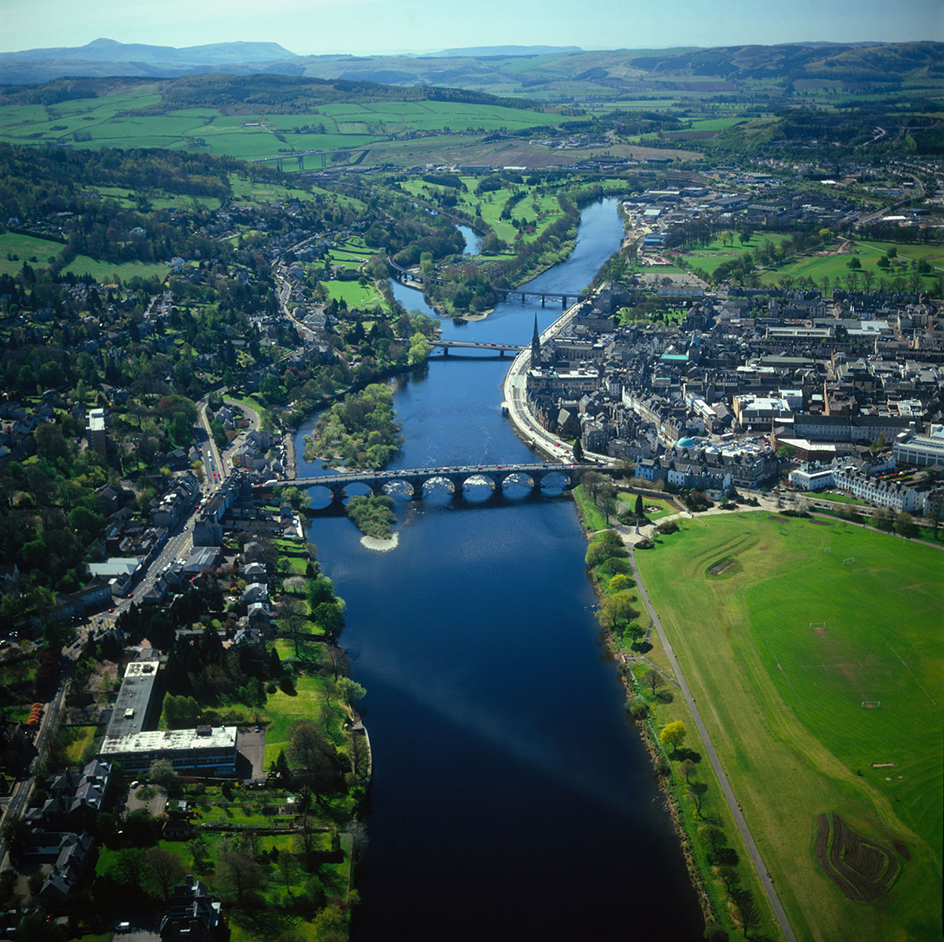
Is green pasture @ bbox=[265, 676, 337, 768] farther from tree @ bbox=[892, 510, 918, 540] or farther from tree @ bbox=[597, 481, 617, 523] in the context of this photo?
tree @ bbox=[892, 510, 918, 540]

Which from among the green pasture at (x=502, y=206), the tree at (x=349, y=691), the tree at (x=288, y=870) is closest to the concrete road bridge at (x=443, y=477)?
the tree at (x=349, y=691)

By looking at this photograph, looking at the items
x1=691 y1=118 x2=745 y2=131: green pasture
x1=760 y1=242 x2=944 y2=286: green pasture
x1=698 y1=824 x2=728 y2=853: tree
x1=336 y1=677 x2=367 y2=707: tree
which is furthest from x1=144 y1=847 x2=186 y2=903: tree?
x1=691 y1=118 x2=745 y2=131: green pasture

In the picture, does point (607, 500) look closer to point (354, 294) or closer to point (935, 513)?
point (935, 513)

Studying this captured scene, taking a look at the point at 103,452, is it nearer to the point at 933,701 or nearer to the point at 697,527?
the point at 697,527

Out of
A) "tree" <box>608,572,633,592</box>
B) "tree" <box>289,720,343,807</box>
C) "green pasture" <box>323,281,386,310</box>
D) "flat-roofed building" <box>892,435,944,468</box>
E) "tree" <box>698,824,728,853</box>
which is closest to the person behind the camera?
"tree" <box>698,824,728,853</box>

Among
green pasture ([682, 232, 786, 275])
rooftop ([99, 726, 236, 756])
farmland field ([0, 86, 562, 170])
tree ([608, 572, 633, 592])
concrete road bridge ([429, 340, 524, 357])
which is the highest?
farmland field ([0, 86, 562, 170])

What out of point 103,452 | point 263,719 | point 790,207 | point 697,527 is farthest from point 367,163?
point 263,719

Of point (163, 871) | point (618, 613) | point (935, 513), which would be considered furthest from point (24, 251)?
point (935, 513)
